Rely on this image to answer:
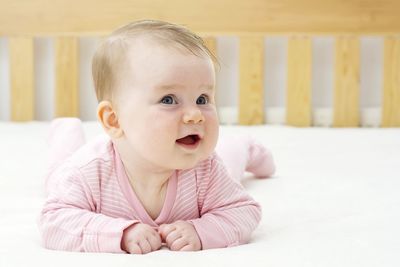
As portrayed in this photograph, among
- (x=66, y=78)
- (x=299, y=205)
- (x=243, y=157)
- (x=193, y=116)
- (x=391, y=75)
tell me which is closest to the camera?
(x=193, y=116)

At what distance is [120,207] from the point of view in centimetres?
88

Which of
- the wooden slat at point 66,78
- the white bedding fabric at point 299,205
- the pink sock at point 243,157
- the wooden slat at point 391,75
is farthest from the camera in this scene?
the wooden slat at point 66,78

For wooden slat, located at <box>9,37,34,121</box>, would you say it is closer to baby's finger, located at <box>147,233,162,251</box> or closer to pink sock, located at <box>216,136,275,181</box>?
pink sock, located at <box>216,136,275,181</box>

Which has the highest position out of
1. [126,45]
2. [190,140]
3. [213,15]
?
[213,15]

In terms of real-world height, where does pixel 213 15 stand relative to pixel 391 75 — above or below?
above

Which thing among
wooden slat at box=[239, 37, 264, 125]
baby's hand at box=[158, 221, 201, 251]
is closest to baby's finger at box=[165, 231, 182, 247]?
baby's hand at box=[158, 221, 201, 251]

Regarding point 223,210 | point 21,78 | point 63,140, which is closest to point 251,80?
point 21,78

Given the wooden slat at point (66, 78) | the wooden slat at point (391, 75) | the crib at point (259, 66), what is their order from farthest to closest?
the wooden slat at point (66, 78) < the wooden slat at point (391, 75) < the crib at point (259, 66)

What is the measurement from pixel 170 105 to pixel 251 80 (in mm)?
1557

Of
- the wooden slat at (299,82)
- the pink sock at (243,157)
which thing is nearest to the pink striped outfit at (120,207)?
the pink sock at (243,157)

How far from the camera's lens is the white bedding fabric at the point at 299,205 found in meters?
0.76

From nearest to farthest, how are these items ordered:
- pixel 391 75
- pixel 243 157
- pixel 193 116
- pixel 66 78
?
1. pixel 193 116
2. pixel 243 157
3. pixel 391 75
4. pixel 66 78

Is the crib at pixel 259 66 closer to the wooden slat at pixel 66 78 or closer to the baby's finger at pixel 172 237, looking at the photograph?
the wooden slat at pixel 66 78

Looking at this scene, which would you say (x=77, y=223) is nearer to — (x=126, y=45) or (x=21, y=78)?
(x=126, y=45)
